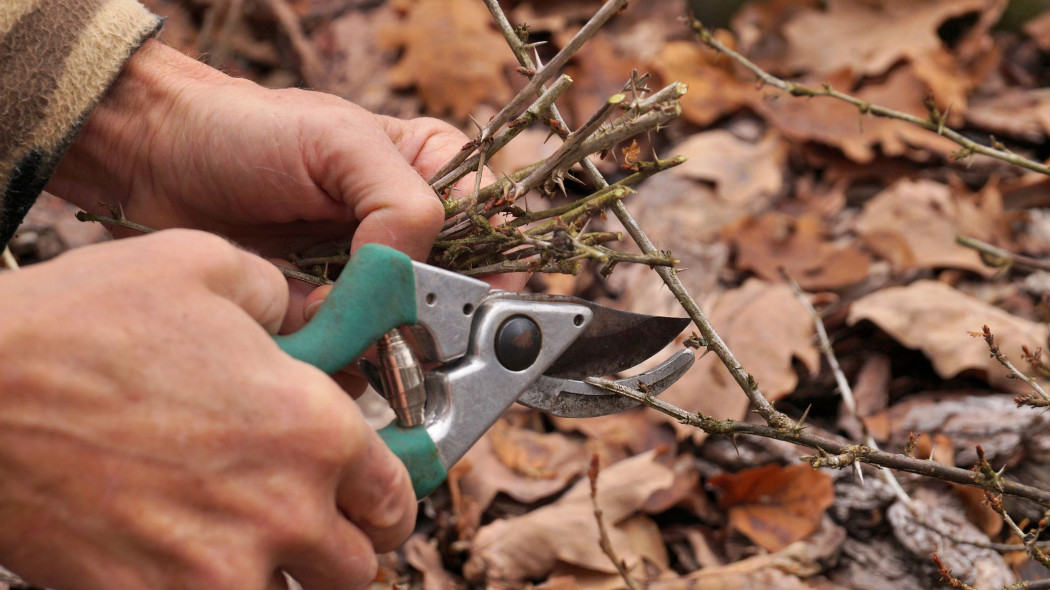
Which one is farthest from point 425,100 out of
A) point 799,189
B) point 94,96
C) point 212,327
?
point 212,327

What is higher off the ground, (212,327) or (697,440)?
(212,327)

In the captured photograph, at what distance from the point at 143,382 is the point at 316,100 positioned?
2.86 ft

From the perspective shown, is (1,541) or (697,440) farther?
(697,440)

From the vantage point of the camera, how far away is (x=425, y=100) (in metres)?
4.05

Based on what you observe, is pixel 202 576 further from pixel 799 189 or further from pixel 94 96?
pixel 799 189

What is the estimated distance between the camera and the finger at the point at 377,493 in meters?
1.24

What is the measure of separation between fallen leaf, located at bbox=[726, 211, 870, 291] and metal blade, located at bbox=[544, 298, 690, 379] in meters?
1.40

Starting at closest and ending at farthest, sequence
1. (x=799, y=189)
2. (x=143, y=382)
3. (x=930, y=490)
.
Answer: (x=143, y=382) < (x=930, y=490) < (x=799, y=189)

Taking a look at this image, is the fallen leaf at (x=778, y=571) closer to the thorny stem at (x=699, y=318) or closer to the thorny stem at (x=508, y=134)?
the thorny stem at (x=699, y=318)

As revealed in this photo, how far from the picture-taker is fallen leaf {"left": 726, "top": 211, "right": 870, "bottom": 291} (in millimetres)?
2953

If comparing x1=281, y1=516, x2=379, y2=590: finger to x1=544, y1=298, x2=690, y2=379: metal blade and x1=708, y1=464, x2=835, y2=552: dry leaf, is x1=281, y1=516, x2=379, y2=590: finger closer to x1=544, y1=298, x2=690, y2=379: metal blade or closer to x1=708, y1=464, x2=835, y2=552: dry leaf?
x1=544, y1=298, x2=690, y2=379: metal blade

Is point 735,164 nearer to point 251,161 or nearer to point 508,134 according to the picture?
point 508,134

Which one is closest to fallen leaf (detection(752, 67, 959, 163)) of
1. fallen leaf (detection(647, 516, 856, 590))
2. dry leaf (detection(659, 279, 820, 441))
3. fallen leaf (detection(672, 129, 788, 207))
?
fallen leaf (detection(672, 129, 788, 207))

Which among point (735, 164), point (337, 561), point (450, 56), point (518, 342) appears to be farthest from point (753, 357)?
point (450, 56)
